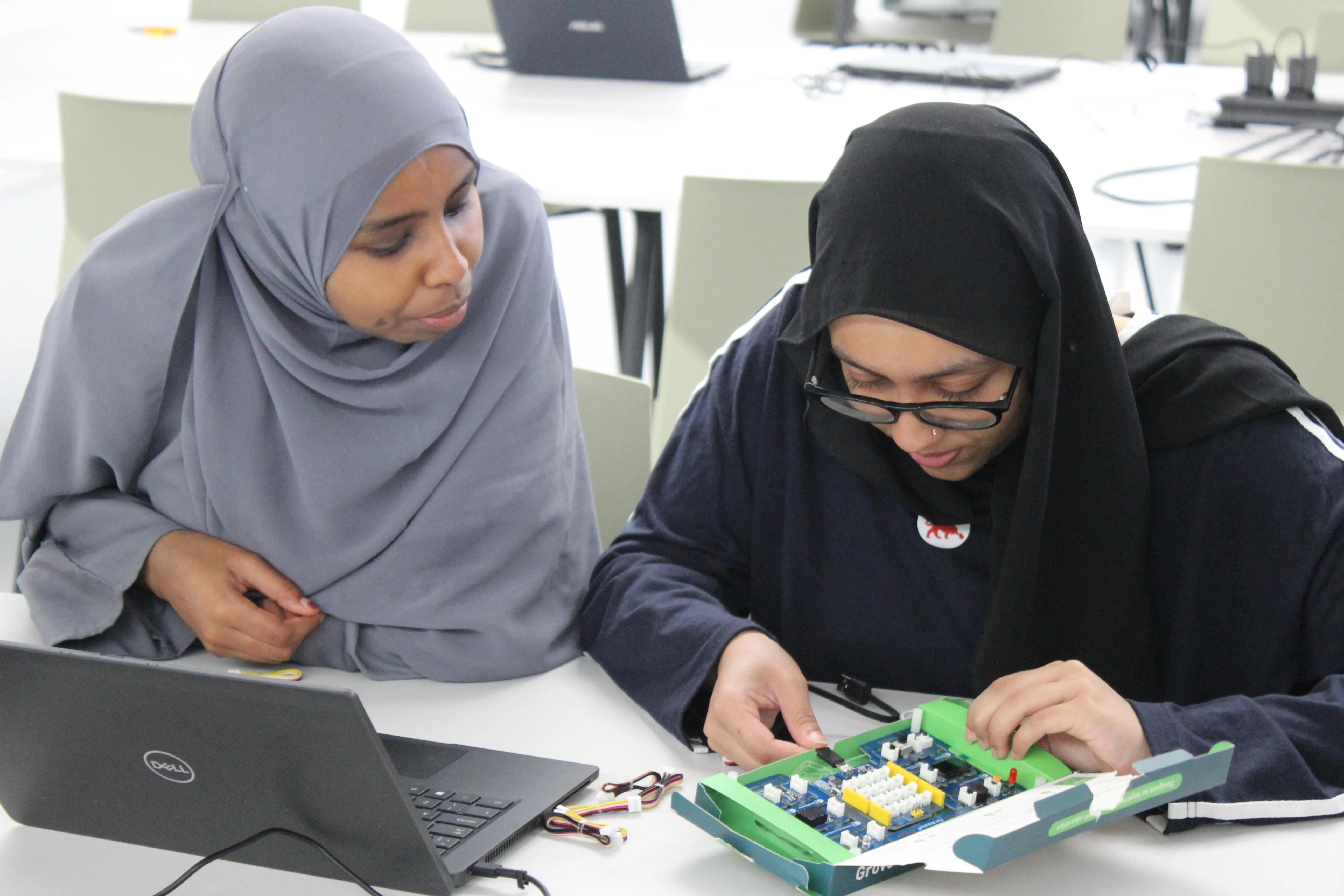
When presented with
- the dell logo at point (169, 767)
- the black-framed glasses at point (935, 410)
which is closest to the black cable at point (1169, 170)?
the black-framed glasses at point (935, 410)

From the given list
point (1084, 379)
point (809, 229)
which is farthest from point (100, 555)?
point (1084, 379)

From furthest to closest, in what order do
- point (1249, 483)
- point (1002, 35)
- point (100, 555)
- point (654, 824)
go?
1. point (1002, 35)
2. point (100, 555)
3. point (1249, 483)
4. point (654, 824)

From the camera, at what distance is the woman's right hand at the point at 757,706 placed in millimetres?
1209

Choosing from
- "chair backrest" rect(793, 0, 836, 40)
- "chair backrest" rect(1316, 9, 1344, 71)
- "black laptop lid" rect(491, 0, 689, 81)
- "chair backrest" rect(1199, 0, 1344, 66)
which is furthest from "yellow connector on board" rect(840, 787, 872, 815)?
"chair backrest" rect(793, 0, 836, 40)

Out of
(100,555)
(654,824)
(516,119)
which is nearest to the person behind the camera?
(654,824)

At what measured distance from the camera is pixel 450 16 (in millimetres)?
4484

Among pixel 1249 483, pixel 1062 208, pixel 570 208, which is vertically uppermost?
pixel 1062 208

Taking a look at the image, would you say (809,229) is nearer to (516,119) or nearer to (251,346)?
(251,346)

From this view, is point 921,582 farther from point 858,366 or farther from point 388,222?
point 388,222

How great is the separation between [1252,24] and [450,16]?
8.13 ft

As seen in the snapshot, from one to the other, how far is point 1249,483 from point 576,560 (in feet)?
2.24

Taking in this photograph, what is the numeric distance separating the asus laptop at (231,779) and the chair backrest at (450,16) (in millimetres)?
3686

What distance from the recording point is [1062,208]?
4.00 feet

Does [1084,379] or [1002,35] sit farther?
[1002,35]
